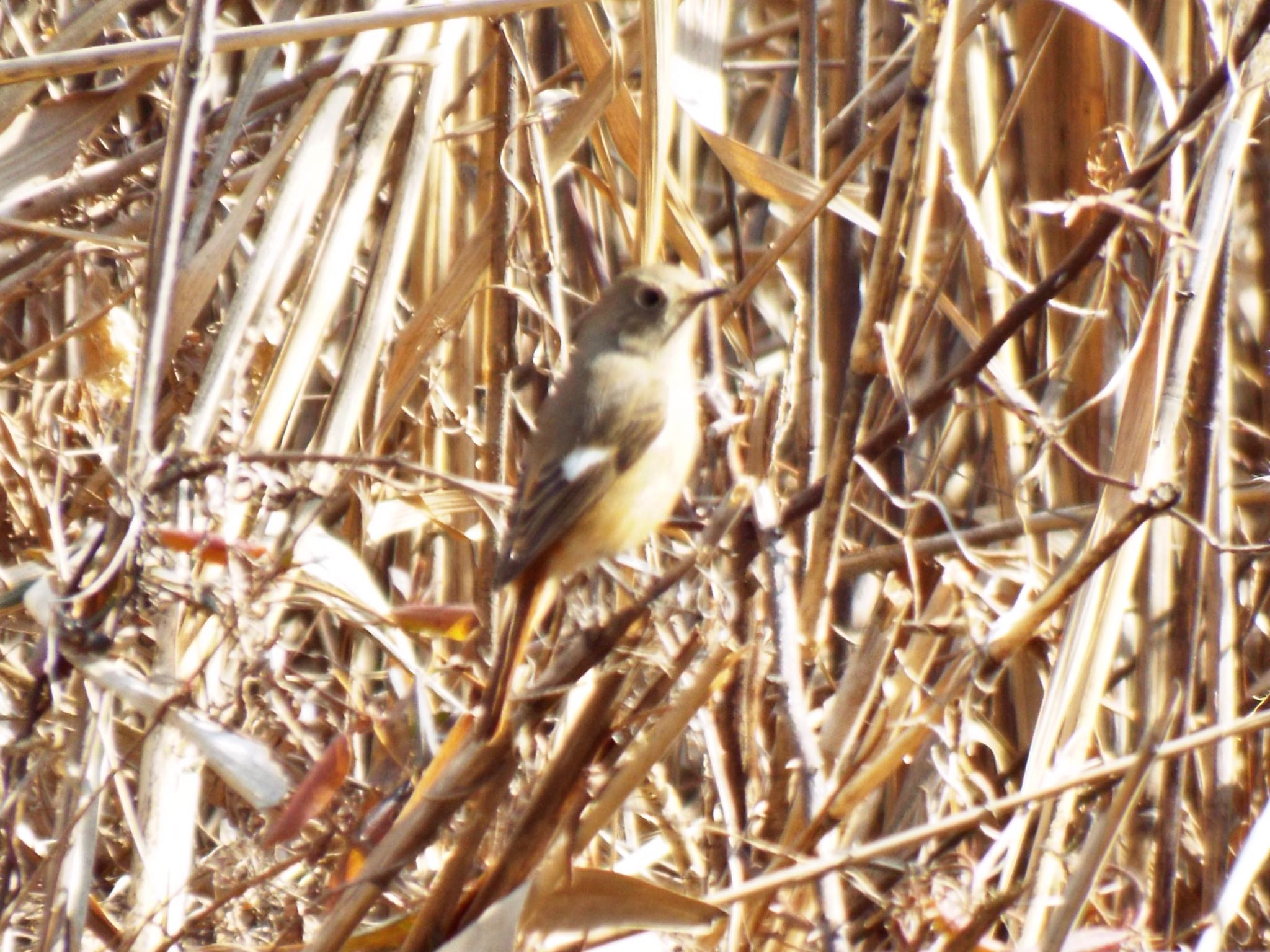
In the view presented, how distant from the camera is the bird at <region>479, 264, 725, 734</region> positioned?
222cm

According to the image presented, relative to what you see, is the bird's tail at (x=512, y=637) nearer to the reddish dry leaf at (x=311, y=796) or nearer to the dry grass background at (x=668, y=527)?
the dry grass background at (x=668, y=527)

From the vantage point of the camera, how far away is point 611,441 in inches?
99.4

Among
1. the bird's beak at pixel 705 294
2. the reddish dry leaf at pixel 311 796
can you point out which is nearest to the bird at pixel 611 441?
the bird's beak at pixel 705 294

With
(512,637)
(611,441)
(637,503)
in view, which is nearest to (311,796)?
(512,637)

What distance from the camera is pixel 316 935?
1.71 m

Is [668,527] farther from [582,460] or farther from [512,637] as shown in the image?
[512,637]

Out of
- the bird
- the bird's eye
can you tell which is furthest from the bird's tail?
the bird's eye

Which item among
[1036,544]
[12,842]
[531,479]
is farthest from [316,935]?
[1036,544]

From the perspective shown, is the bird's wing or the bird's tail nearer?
the bird's tail

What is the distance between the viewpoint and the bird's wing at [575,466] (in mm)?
2184

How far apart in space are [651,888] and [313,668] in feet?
5.34

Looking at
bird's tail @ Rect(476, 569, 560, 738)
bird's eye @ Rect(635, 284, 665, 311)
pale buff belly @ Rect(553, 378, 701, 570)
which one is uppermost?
bird's eye @ Rect(635, 284, 665, 311)

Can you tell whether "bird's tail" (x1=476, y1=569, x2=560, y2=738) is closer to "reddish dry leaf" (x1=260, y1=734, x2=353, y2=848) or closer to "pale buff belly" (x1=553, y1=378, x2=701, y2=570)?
"pale buff belly" (x1=553, y1=378, x2=701, y2=570)

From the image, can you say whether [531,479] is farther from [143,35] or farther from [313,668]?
[143,35]
